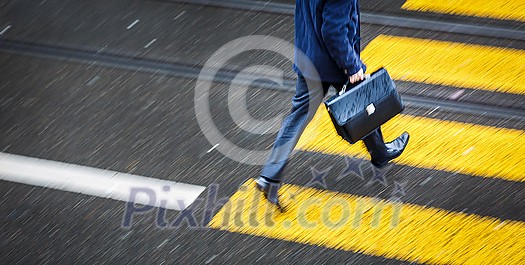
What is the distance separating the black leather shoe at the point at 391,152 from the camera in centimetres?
645

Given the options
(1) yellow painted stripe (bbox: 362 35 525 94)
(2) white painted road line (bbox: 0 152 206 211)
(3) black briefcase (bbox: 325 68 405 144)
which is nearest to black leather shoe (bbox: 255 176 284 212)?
(2) white painted road line (bbox: 0 152 206 211)

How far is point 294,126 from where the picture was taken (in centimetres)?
615

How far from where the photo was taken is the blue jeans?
6047 mm

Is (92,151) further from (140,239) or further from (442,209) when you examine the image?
(442,209)

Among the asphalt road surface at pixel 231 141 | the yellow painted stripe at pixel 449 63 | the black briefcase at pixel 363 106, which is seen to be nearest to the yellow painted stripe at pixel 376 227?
the asphalt road surface at pixel 231 141

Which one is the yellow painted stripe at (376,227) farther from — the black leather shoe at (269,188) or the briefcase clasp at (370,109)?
the briefcase clasp at (370,109)

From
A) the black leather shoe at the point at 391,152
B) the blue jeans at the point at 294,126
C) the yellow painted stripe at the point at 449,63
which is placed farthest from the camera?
the yellow painted stripe at the point at 449,63

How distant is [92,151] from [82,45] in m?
1.42

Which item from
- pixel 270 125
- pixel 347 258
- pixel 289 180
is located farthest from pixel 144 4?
pixel 347 258

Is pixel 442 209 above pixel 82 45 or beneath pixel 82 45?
beneath

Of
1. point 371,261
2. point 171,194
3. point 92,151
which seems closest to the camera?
point 371,261

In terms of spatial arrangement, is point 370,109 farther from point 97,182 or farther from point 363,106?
point 97,182

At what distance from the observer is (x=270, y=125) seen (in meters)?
7.08

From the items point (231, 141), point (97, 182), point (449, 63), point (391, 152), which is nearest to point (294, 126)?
point (391, 152)
